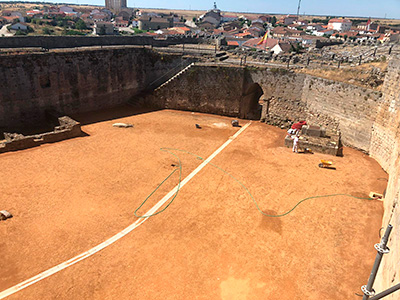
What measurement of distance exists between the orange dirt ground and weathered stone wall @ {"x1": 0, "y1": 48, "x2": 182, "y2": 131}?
444cm

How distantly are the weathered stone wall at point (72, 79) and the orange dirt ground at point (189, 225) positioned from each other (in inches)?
175

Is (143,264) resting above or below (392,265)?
below

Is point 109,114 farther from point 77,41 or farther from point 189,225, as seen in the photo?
point 189,225

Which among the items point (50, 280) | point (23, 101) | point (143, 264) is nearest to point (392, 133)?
point (143, 264)

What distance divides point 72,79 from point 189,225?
15.6 meters

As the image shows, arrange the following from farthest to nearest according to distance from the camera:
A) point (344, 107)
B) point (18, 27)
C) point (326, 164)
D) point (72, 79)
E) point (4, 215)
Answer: point (18, 27) < point (72, 79) < point (344, 107) < point (326, 164) < point (4, 215)

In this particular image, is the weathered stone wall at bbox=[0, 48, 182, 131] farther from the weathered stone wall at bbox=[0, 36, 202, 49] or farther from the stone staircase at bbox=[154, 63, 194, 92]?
the weathered stone wall at bbox=[0, 36, 202, 49]

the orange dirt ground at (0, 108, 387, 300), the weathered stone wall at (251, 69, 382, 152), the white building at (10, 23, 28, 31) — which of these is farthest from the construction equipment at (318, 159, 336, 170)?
the white building at (10, 23, 28, 31)

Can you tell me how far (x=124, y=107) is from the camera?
24.5 meters

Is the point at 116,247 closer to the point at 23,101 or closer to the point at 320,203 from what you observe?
the point at 320,203

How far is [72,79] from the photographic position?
68.4ft

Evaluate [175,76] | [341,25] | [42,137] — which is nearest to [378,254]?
[42,137]

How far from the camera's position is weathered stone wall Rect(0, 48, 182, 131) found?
715 inches

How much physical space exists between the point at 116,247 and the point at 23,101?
46.1 ft
